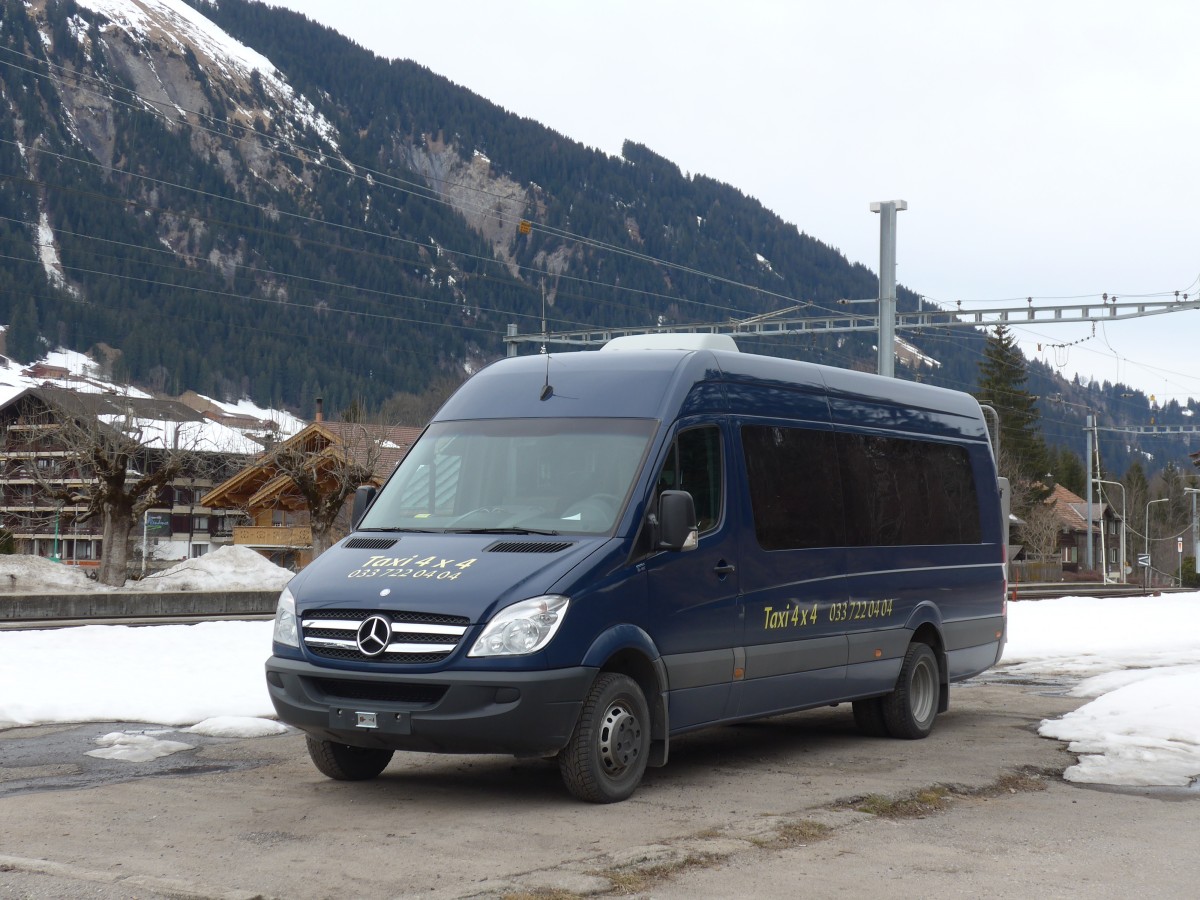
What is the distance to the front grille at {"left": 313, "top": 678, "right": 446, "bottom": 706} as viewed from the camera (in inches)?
313

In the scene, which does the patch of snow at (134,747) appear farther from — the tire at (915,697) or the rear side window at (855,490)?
the tire at (915,697)

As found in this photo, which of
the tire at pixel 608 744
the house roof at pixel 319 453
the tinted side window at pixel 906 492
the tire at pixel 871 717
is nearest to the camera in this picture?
the tire at pixel 608 744

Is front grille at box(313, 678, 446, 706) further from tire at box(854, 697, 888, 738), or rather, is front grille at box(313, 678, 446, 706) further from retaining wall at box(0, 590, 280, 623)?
retaining wall at box(0, 590, 280, 623)

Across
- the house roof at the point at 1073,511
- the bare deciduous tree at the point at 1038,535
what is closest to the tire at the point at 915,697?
the bare deciduous tree at the point at 1038,535

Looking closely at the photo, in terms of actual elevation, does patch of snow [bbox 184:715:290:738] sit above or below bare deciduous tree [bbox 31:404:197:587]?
below

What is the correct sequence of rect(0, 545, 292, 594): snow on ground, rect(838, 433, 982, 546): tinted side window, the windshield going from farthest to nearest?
rect(0, 545, 292, 594): snow on ground → rect(838, 433, 982, 546): tinted side window → the windshield

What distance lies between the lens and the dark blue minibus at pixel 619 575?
7.97m

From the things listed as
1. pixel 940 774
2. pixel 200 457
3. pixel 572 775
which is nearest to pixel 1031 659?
pixel 940 774

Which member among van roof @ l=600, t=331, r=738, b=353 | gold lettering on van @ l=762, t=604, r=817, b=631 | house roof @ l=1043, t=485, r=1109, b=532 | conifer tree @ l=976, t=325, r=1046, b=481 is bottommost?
gold lettering on van @ l=762, t=604, r=817, b=631

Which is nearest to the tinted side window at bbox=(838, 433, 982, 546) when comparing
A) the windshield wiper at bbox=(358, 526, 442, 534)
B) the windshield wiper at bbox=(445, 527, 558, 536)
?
the windshield wiper at bbox=(445, 527, 558, 536)

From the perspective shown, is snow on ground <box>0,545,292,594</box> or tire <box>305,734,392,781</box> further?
snow on ground <box>0,545,292,594</box>

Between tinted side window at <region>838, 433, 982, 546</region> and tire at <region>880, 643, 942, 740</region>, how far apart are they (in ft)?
2.94

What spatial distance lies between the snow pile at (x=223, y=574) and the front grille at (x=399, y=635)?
34.1m

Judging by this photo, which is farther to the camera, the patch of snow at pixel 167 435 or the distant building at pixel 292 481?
the distant building at pixel 292 481
